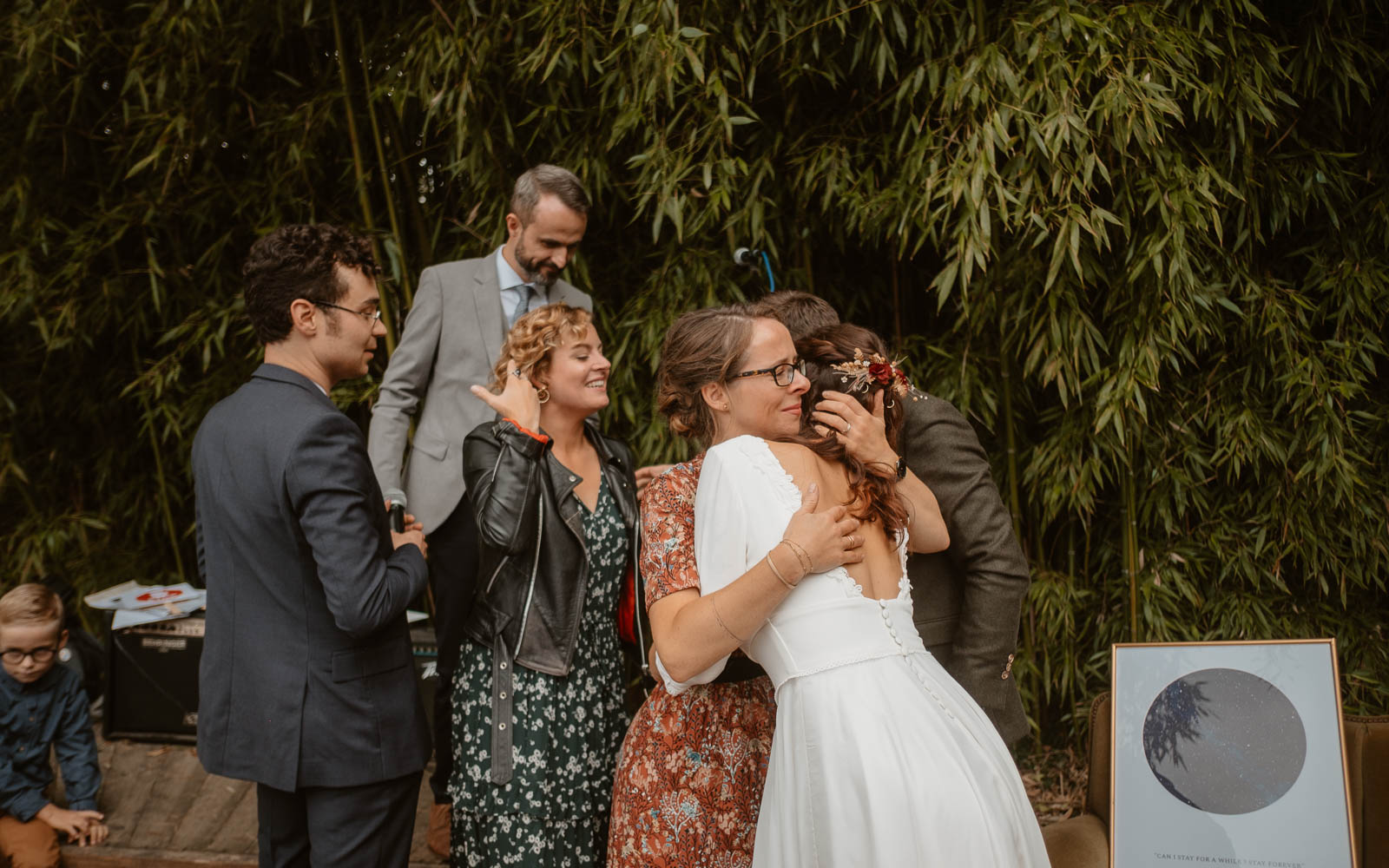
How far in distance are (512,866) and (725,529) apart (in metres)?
1.01

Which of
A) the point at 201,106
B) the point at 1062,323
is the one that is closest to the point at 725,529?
the point at 1062,323

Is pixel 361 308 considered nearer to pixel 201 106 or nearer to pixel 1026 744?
pixel 201 106

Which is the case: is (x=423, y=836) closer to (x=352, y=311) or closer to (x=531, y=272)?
(x=531, y=272)

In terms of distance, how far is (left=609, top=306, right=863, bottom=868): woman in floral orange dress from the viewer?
1689mm

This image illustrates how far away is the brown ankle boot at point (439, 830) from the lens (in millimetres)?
2914

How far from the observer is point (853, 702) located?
1418mm

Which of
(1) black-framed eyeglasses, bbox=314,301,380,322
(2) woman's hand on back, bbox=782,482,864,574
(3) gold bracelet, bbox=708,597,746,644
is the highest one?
(1) black-framed eyeglasses, bbox=314,301,380,322

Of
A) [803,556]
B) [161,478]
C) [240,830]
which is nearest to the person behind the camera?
[803,556]

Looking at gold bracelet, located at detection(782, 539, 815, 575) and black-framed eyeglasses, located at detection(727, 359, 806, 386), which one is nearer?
gold bracelet, located at detection(782, 539, 815, 575)

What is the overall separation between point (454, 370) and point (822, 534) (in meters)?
1.58

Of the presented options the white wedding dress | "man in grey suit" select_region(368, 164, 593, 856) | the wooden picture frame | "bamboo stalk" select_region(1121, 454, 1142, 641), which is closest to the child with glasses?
"man in grey suit" select_region(368, 164, 593, 856)

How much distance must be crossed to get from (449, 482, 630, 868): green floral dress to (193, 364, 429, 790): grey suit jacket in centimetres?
23

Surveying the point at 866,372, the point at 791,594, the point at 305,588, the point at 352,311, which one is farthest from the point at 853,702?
the point at 352,311

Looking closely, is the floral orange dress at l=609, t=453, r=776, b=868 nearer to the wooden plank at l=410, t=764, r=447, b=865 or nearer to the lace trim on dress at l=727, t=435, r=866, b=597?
the lace trim on dress at l=727, t=435, r=866, b=597
